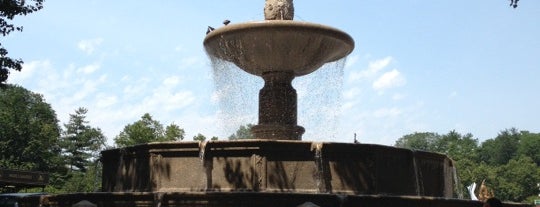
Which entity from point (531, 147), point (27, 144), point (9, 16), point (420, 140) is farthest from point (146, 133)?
point (531, 147)

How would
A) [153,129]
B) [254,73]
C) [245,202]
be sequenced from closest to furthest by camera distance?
[245,202] → [254,73] → [153,129]

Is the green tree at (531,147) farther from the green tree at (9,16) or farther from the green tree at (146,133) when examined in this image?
the green tree at (9,16)

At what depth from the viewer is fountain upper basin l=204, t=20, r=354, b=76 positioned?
46.7 ft

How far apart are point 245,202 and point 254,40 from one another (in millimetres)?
6112

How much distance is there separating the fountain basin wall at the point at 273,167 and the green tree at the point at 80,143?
71602 mm

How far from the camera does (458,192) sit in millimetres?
14742

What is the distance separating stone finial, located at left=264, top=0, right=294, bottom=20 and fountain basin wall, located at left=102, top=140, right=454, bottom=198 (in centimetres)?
509

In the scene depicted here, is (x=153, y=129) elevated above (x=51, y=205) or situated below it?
above

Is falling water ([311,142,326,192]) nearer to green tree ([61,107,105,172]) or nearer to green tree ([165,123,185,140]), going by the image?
green tree ([165,123,185,140])

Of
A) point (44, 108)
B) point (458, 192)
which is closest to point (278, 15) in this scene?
point (458, 192)

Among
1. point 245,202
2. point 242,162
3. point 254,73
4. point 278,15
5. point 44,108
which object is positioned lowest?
point 245,202

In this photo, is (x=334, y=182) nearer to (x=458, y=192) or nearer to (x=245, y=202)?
(x=245, y=202)

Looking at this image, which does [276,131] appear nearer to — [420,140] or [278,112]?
[278,112]

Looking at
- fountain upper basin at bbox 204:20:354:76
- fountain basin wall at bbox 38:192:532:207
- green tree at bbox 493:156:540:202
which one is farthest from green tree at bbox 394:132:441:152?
fountain basin wall at bbox 38:192:532:207
